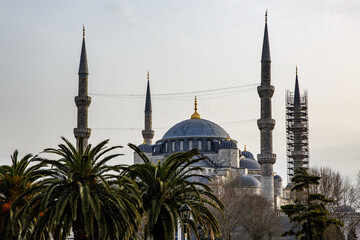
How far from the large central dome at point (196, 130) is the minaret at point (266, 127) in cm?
2555

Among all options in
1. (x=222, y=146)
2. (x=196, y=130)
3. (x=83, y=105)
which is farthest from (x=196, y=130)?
(x=83, y=105)

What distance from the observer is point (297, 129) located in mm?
86438


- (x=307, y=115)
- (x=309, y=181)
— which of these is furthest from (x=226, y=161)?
(x=309, y=181)

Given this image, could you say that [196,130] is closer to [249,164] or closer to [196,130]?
[196,130]

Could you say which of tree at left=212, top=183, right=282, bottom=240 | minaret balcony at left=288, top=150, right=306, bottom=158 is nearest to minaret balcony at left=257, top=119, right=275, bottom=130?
tree at left=212, top=183, right=282, bottom=240

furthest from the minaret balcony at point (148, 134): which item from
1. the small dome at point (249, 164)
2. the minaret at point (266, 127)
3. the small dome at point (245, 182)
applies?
the minaret at point (266, 127)

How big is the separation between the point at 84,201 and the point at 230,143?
6784cm

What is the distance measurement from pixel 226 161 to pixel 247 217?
30.4 m

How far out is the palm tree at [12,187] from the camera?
2905 centimetres

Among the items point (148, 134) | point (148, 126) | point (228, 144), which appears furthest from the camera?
point (148, 126)

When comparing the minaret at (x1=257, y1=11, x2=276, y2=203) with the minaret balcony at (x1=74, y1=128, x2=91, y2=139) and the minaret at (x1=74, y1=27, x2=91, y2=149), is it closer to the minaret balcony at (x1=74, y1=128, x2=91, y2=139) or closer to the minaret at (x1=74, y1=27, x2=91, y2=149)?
the minaret balcony at (x1=74, y1=128, x2=91, y2=139)

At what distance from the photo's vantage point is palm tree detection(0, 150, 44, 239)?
29047mm

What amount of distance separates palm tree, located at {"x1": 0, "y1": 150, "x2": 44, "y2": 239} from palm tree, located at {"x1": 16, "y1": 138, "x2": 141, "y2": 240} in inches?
124

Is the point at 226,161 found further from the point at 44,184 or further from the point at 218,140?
the point at 44,184
